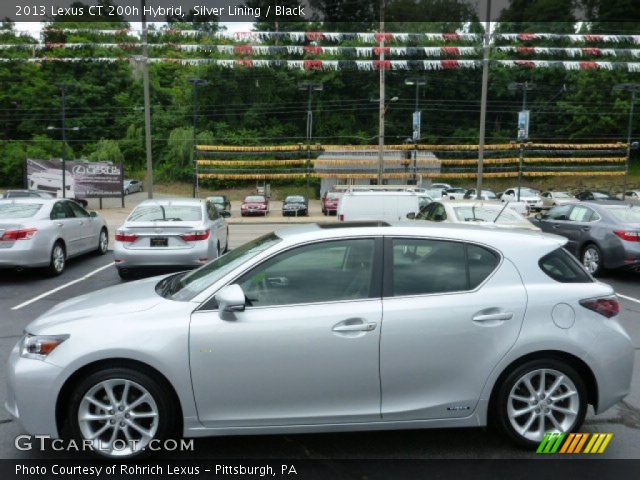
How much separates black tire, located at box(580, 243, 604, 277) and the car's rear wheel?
999 cm

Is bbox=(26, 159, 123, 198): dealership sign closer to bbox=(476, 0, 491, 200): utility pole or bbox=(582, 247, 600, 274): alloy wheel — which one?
bbox=(476, 0, 491, 200): utility pole

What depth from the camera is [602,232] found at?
36.6ft

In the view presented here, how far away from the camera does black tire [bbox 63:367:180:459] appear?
3738 mm

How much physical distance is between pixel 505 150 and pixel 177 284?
65.6m

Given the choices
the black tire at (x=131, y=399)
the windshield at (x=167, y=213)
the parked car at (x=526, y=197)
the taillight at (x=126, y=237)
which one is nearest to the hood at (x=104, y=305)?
the black tire at (x=131, y=399)

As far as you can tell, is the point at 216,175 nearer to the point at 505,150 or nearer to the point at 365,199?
the point at 505,150

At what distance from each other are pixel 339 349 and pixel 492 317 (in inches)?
40.7

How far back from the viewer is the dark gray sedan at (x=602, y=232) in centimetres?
1070

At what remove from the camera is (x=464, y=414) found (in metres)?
3.95

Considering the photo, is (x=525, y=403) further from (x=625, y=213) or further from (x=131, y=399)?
(x=625, y=213)

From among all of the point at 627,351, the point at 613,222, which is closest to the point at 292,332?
the point at 627,351

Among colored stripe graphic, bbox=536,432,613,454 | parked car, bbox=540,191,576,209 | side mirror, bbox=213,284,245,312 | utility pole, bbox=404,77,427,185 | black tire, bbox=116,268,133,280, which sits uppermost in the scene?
utility pole, bbox=404,77,427,185

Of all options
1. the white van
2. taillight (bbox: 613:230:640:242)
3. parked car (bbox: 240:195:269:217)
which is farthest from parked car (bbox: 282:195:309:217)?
taillight (bbox: 613:230:640:242)
